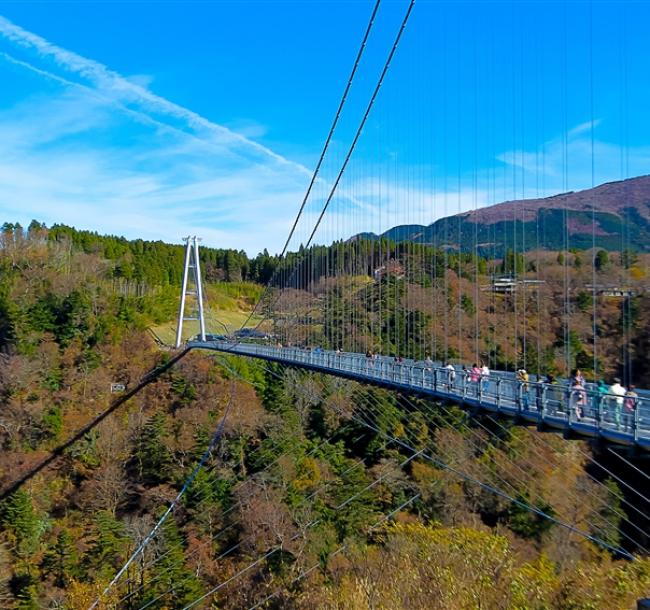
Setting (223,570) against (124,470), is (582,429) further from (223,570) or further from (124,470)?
(124,470)

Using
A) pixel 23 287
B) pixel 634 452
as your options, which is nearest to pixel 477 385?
pixel 634 452

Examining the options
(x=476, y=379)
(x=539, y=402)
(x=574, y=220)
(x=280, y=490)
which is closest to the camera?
(x=539, y=402)

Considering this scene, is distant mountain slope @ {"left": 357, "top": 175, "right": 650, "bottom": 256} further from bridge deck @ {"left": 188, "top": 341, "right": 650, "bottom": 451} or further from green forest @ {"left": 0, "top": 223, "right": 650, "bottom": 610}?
bridge deck @ {"left": 188, "top": 341, "right": 650, "bottom": 451}

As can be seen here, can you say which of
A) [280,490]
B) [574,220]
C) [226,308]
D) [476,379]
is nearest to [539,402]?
[476,379]

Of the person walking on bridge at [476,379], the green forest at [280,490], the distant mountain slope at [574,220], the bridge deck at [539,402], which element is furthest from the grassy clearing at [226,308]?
the person walking on bridge at [476,379]

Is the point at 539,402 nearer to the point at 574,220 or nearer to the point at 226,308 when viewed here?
the point at 574,220

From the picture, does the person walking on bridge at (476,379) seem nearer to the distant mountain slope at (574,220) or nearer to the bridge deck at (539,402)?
the bridge deck at (539,402)
